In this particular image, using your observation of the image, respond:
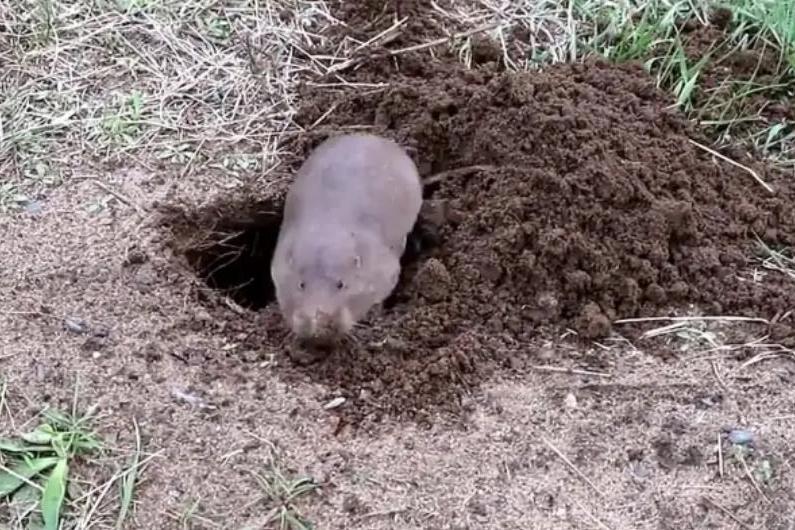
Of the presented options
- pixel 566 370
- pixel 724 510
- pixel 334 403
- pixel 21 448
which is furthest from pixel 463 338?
pixel 21 448

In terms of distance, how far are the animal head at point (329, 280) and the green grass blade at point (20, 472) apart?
78cm

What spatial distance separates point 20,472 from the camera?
322cm

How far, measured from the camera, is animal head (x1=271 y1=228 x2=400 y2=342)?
3.60 metres

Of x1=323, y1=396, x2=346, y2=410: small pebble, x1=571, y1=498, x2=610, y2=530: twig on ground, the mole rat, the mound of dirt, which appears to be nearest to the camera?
x1=571, y1=498, x2=610, y2=530: twig on ground

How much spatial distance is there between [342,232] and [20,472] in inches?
48.1

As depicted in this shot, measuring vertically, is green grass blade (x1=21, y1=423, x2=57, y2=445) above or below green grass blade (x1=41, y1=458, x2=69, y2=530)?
above

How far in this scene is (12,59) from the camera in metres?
4.51

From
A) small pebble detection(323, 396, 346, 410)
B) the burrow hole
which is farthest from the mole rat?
small pebble detection(323, 396, 346, 410)

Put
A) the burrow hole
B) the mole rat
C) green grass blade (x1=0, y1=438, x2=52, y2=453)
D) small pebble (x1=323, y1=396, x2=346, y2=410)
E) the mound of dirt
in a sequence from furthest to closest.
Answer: the burrow hole → the mole rat → the mound of dirt → small pebble (x1=323, y1=396, x2=346, y2=410) → green grass blade (x1=0, y1=438, x2=52, y2=453)

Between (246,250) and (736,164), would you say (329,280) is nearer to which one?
(246,250)

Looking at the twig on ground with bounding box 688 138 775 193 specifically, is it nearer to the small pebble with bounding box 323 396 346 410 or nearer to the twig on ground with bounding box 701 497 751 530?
the twig on ground with bounding box 701 497 751 530

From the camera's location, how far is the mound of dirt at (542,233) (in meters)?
3.52

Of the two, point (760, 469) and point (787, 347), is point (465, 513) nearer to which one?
point (760, 469)

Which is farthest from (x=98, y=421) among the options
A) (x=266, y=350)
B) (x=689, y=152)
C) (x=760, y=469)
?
(x=689, y=152)
